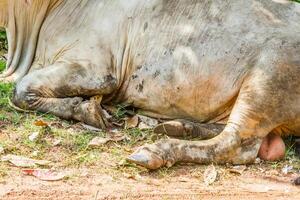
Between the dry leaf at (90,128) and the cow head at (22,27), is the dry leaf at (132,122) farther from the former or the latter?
the cow head at (22,27)

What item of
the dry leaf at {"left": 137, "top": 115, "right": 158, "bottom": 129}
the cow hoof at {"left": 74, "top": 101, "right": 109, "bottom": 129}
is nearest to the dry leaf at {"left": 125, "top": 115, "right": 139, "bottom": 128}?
the dry leaf at {"left": 137, "top": 115, "right": 158, "bottom": 129}

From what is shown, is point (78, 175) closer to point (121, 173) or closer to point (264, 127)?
point (121, 173)

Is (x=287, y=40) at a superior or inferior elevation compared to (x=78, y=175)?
superior

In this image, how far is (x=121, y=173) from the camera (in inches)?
155

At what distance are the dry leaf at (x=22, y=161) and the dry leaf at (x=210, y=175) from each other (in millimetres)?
950

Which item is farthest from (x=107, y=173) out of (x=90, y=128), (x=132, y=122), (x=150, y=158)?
(x=132, y=122)

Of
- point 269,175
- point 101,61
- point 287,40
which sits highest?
point 287,40

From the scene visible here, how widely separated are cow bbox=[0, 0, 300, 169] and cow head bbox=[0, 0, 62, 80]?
0.01m

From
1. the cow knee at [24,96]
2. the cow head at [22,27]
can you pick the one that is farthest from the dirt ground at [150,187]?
the cow head at [22,27]

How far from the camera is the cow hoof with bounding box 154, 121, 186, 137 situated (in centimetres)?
456

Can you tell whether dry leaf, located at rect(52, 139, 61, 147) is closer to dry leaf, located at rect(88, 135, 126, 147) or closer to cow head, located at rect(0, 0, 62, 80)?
dry leaf, located at rect(88, 135, 126, 147)

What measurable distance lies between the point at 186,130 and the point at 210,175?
1.98 ft

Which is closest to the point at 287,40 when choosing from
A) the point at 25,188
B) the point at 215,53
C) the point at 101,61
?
the point at 215,53

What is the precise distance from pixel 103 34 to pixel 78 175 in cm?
156
